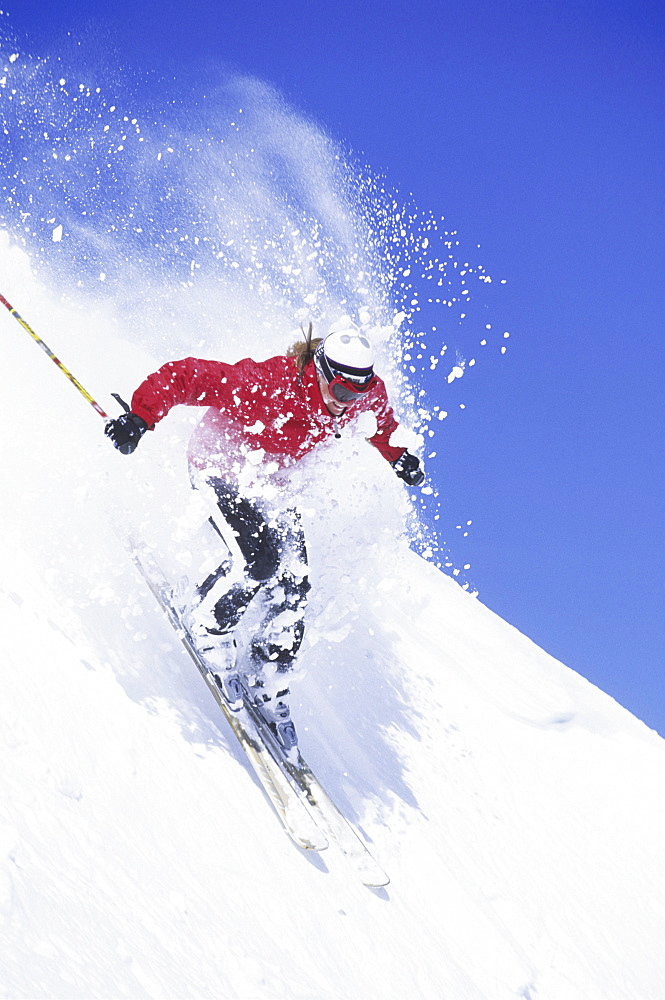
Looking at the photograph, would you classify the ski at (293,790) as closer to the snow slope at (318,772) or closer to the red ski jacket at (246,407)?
→ the snow slope at (318,772)

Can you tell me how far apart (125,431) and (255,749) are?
1681 mm

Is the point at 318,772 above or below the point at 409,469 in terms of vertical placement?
below

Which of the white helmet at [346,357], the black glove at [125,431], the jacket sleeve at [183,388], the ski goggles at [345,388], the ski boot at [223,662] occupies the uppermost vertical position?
the white helmet at [346,357]

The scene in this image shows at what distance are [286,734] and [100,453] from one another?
8.12 ft

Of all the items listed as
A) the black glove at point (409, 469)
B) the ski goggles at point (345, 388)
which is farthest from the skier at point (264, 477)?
the black glove at point (409, 469)

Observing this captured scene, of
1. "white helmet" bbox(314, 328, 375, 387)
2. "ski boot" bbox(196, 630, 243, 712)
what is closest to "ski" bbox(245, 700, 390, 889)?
"ski boot" bbox(196, 630, 243, 712)

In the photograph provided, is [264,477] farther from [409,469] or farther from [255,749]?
[255,749]

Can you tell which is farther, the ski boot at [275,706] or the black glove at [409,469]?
the black glove at [409,469]

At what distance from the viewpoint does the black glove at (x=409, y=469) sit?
14.2 feet

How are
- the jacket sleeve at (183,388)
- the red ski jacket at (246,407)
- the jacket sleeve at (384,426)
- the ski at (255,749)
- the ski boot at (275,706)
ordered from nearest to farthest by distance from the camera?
the ski at (255,749), the jacket sleeve at (183,388), the red ski jacket at (246,407), the ski boot at (275,706), the jacket sleeve at (384,426)

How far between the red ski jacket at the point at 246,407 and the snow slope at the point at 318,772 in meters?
0.35

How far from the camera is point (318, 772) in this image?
Result: 3932 mm

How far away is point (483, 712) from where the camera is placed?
599 cm

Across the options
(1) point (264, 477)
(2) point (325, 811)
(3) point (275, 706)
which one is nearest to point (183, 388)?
(1) point (264, 477)
